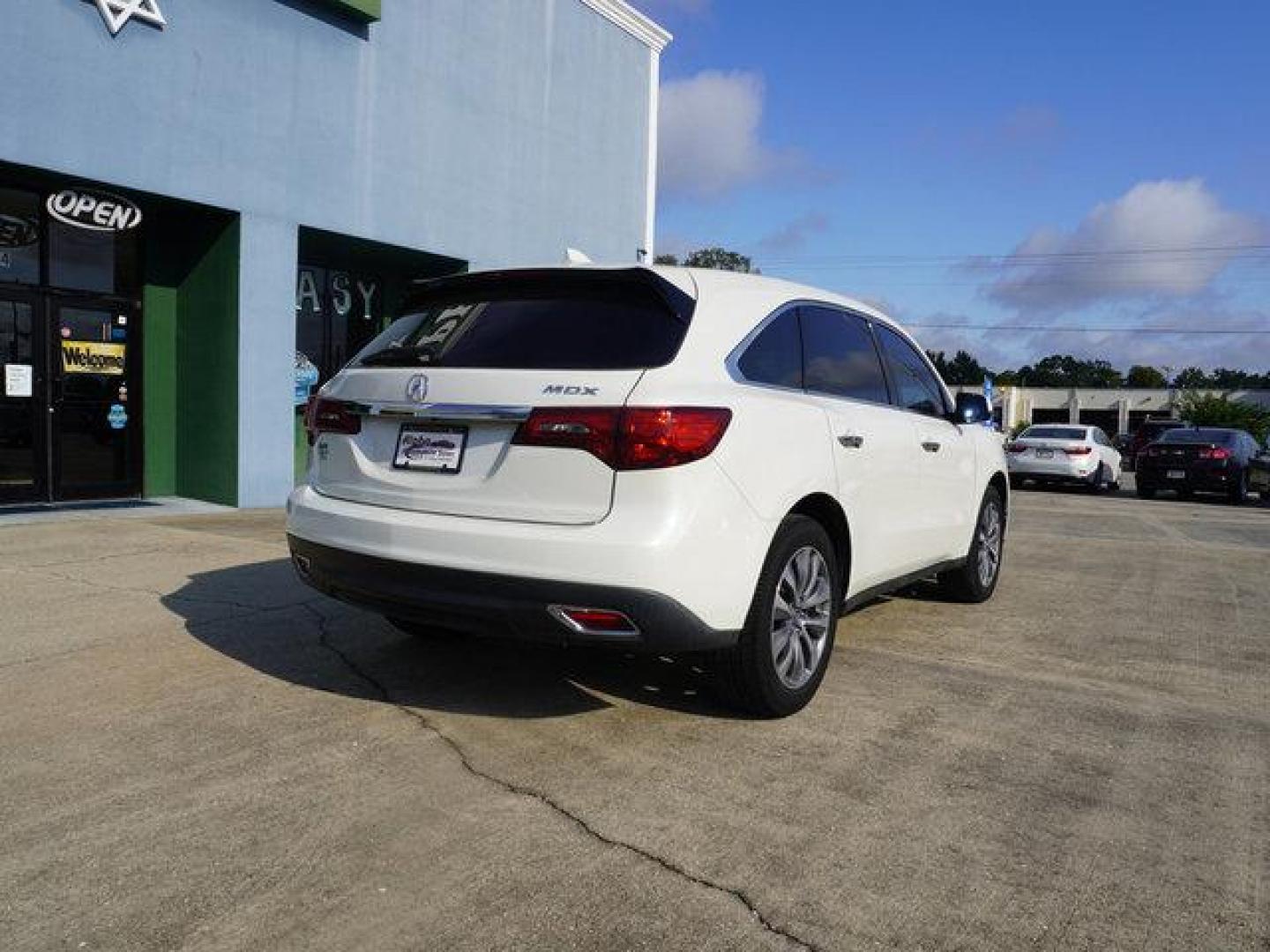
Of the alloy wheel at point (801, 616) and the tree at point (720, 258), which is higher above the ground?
the tree at point (720, 258)

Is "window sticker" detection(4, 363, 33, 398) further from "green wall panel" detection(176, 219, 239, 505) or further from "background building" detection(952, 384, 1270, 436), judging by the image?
"background building" detection(952, 384, 1270, 436)

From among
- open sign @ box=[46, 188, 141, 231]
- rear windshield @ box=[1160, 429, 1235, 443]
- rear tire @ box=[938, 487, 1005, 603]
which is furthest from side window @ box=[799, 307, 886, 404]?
rear windshield @ box=[1160, 429, 1235, 443]

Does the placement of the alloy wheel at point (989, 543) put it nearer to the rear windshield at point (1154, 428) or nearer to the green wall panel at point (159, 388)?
the green wall panel at point (159, 388)

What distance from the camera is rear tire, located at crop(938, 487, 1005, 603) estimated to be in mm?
6293

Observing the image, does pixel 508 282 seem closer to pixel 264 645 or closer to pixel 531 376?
pixel 531 376

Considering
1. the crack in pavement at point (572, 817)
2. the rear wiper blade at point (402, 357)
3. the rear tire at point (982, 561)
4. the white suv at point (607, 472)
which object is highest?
the rear wiper blade at point (402, 357)

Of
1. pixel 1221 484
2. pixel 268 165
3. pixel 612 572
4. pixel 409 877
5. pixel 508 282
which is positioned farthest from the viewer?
pixel 1221 484

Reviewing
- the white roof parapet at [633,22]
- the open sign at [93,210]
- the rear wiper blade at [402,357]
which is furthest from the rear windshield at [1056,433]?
the rear wiper blade at [402,357]

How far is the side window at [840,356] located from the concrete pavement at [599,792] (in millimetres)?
1326

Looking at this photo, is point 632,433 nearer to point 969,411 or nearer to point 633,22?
point 969,411

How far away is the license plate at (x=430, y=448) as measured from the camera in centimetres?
357

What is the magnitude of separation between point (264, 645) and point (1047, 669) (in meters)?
3.79

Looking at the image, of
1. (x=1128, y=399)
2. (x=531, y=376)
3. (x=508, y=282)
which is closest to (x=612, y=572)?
(x=531, y=376)

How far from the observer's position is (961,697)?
14.3 ft
